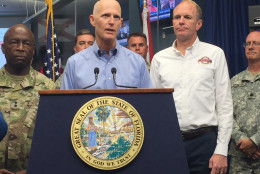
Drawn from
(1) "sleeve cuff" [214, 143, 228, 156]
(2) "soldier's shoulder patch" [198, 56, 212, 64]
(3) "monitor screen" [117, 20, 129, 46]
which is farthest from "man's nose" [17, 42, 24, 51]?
(3) "monitor screen" [117, 20, 129, 46]

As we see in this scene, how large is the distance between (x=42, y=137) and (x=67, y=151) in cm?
10

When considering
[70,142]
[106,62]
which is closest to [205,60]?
[106,62]

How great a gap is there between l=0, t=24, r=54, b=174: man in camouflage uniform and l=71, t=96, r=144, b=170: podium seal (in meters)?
0.91

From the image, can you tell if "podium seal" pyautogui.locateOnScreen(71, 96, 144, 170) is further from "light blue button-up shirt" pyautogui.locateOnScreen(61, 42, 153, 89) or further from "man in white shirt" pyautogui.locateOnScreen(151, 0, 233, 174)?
"man in white shirt" pyautogui.locateOnScreen(151, 0, 233, 174)

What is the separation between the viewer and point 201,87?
2322 millimetres

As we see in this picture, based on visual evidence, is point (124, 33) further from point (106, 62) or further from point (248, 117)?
point (106, 62)

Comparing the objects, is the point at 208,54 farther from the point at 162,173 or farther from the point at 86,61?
the point at 162,173

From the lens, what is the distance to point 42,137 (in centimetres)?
141

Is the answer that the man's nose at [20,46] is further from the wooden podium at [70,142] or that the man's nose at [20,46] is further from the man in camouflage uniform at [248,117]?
the man in camouflage uniform at [248,117]

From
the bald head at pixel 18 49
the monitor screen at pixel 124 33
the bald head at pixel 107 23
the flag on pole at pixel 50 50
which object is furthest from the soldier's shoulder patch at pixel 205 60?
the monitor screen at pixel 124 33

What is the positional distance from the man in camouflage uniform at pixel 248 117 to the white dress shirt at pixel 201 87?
830 mm

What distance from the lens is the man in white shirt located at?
223 centimetres

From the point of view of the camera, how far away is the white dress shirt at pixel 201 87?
2.28 metres

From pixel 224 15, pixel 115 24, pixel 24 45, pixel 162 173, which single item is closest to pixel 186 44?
pixel 115 24
